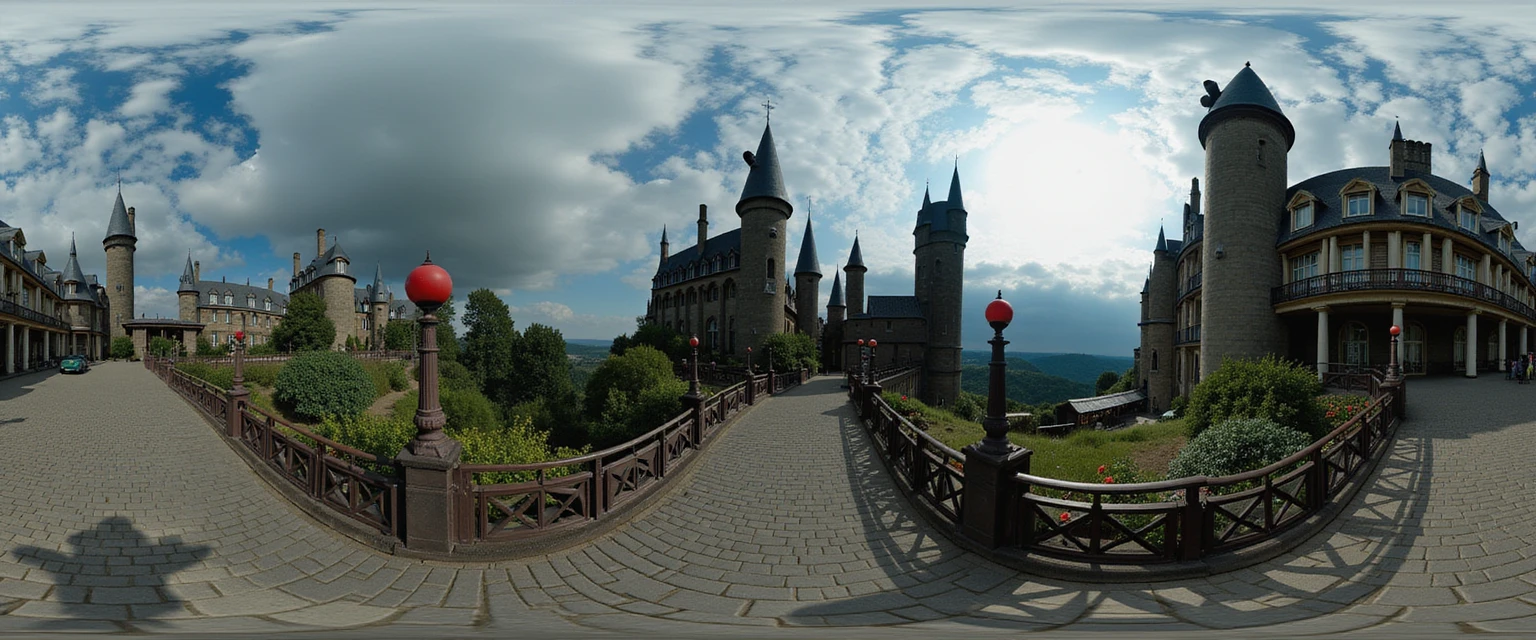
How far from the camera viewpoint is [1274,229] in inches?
827

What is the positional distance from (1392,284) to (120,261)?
259 ft

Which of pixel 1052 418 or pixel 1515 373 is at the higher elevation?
pixel 1515 373

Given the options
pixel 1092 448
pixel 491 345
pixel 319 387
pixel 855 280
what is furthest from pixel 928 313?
pixel 319 387

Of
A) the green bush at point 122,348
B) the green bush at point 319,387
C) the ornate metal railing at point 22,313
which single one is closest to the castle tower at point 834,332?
the green bush at point 319,387

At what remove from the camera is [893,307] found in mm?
40000

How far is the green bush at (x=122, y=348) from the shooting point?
46.2 meters

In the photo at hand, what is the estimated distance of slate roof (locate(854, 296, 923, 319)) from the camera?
130 feet

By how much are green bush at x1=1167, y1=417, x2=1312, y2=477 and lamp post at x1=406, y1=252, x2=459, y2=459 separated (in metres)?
10.1

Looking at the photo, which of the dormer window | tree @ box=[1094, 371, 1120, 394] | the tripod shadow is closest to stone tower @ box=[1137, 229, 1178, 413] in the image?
the dormer window

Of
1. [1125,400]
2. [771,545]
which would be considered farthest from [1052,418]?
[771,545]

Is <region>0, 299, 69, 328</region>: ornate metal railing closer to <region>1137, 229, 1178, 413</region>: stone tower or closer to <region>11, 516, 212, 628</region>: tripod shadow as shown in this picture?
<region>11, 516, 212, 628</region>: tripod shadow

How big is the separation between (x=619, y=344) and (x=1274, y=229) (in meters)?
36.8

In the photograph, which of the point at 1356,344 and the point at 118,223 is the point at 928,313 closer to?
the point at 1356,344

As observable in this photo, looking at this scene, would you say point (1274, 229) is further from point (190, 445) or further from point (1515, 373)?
point (190, 445)
